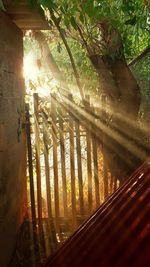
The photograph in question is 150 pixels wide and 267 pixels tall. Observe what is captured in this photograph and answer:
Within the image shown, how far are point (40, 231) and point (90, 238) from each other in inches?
156

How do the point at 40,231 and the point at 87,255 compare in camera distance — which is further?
the point at 40,231

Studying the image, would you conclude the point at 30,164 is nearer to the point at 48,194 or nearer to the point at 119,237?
the point at 48,194

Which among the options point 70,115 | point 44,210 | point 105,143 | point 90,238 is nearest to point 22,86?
point 70,115

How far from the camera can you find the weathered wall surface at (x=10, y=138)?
10.7ft

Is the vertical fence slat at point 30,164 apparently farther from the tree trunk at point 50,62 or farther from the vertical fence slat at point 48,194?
the tree trunk at point 50,62

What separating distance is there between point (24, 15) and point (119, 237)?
3468mm

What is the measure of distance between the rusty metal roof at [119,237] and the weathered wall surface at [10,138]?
2.48m

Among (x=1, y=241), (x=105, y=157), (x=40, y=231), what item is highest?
(x=105, y=157)

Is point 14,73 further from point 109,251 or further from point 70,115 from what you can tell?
point 109,251

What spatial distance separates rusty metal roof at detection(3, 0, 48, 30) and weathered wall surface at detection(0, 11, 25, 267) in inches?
3.3

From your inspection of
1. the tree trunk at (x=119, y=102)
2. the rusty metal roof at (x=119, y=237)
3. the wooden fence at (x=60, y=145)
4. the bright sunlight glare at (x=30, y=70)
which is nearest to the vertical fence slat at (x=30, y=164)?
the wooden fence at (x=60, y=145)

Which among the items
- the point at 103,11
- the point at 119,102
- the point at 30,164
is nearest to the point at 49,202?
the point at 30,164

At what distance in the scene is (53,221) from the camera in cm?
472

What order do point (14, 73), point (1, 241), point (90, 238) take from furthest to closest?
point (14, 73), point (1, 241), point (90, 238)
